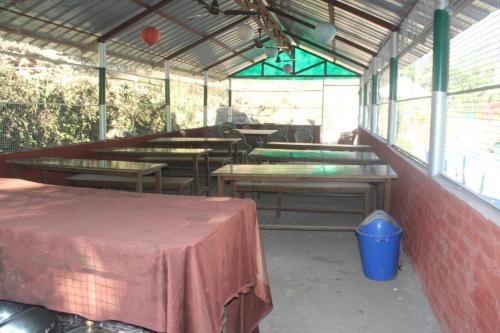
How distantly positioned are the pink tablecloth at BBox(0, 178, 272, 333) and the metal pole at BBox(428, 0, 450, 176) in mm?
1784

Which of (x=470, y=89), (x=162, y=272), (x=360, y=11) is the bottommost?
(x=162, y=272)

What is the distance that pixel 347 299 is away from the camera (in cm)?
333

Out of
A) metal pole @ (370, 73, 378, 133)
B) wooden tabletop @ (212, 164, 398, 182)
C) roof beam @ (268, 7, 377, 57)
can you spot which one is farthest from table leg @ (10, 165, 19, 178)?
metal pole @ (370, 73, 378, 133)

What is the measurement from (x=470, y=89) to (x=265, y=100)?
44.6ft

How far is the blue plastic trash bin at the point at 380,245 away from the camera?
3.57m

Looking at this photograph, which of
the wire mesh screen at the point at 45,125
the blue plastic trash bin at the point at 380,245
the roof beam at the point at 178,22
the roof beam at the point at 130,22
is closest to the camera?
the blue plastic trash bin at the point at 380,245

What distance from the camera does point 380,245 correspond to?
11.7 ft

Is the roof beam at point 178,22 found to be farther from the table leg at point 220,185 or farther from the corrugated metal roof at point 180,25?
the table leg at point 220,185

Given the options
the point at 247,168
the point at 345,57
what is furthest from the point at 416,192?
the point at 345,57

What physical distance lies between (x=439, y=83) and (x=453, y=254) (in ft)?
4.38

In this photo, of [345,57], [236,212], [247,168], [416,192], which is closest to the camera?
[236,212]

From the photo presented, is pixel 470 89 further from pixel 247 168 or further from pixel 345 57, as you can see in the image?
pixel 345 57

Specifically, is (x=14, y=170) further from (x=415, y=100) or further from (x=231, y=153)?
(x=415, y=100)

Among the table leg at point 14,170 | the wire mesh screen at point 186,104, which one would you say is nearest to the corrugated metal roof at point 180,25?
the wire mesh screen at point 186,104
